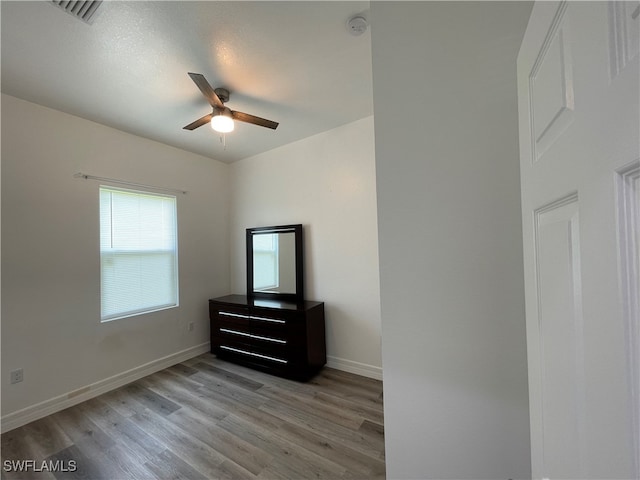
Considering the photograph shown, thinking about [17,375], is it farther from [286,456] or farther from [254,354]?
[286,456]

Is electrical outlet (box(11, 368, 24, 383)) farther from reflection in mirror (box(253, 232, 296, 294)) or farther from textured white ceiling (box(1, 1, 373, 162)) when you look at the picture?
textured white ceiling (box(1, 1, 373, 162))

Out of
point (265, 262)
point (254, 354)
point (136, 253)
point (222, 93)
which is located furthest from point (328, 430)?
point (222, 93)

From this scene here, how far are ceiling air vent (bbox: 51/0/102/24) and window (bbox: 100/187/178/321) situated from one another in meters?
1.64

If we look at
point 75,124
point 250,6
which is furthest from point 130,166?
point 250,6

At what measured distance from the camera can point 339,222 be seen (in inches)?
111

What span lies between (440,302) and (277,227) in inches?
97.0

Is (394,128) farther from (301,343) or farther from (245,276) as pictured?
(245,276)

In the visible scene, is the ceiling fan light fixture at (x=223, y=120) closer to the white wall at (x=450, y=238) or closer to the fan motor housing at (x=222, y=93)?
the fan motor housing at (x=222, y=93)

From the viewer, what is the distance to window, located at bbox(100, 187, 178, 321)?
8.47 feet

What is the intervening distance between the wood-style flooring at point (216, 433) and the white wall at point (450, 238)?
30.1 inches

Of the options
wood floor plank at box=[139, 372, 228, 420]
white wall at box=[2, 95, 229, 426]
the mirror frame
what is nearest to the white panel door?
wood floor plank at box=[139, 372, 228, 420]
